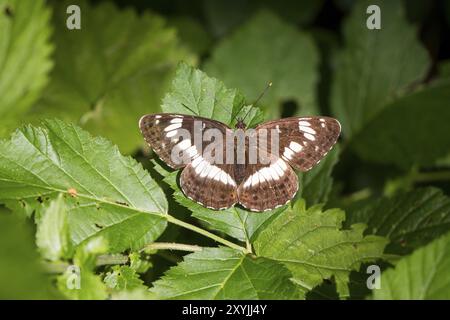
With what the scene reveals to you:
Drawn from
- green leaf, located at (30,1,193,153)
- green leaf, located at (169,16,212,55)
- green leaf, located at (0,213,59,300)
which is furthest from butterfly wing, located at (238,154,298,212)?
green leaf, located at (169,16,212,55)

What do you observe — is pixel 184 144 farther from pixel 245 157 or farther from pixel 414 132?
pixel 414 132

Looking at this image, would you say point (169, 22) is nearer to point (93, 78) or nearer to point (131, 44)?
point (131, 44)

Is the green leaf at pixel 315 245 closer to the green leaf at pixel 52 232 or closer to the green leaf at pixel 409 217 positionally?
the green leaf at pixel 409 217

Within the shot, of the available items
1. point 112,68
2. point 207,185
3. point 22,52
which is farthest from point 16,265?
point 112,68

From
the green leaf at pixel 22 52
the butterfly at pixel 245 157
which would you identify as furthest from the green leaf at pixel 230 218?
the green leaf at pixel 22 52

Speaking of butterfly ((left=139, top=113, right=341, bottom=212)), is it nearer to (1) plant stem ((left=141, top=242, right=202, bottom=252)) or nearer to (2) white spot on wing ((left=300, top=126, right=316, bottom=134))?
(2) white spot on wing ((left=300, top=126, right=316, bottom=134))
